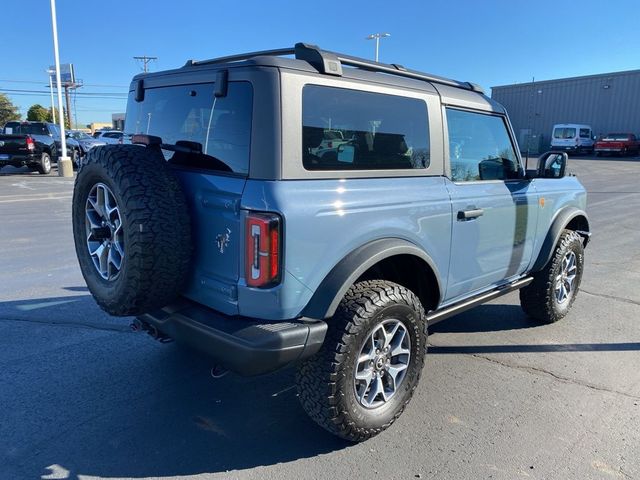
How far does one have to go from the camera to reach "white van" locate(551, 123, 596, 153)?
3525 centimetres

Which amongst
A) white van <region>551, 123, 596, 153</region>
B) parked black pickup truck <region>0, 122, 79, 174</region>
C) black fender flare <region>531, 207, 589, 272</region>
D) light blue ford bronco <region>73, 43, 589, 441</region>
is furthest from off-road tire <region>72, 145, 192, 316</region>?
white van <region>551, 123, 596, 153</region>

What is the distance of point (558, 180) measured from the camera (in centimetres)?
456

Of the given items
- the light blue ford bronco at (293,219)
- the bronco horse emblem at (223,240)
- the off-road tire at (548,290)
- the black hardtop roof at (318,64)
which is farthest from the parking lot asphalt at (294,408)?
the black hardtop roof at (318,64)

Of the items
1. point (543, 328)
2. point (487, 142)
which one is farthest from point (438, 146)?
point (543, 328)

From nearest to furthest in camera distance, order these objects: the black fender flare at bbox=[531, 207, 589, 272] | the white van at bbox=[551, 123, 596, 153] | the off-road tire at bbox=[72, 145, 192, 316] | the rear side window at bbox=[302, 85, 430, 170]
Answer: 1. the off-road tire at bbox=[72, 145, 192, 316]
2. the rear side window at bbox=[302, 85, 430, 170]
3. the black fender flare at bbox=[531, 207, 589, 272]
4. the white van at bbox=[551, 123, 596, 153]

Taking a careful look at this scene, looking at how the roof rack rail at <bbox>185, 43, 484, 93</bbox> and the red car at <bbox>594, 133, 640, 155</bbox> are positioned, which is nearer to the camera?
Answer: the roof rack rail at <bbox>185, 43, 484, 93</bbox>

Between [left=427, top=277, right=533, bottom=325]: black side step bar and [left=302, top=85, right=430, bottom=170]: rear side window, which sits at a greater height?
[left=302, top=85, right=430, bottom=170]: rear side window

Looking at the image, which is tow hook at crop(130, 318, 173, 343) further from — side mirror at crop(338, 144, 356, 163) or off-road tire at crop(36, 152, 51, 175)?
off-road tire at crop(36, 152, 51, 175)

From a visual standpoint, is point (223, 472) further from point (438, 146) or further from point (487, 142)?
point (487, 142)

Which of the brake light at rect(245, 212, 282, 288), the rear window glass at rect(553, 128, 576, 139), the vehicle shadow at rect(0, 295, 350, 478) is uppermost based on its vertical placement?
the rear window glass at rect(553, 128, 576, 139)

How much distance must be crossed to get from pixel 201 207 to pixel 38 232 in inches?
281

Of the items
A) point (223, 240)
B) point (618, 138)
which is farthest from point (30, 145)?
point (618, 138)

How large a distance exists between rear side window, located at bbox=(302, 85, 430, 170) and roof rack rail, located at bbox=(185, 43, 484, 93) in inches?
5.1

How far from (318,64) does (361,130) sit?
44 cm
